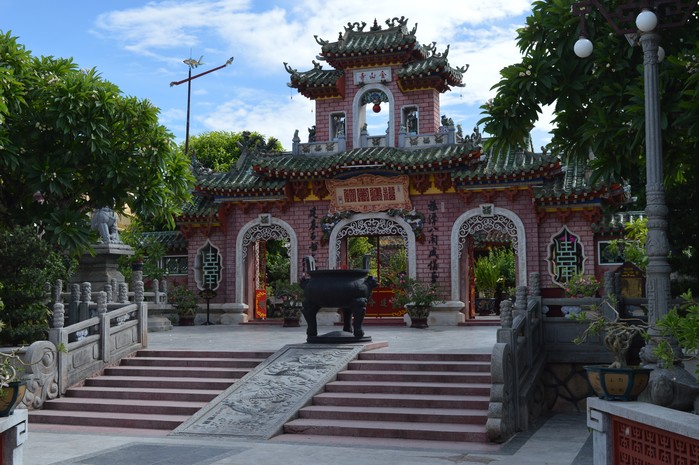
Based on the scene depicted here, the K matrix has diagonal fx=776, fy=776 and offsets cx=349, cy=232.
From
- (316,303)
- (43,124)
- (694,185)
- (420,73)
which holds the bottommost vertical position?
(316,303)

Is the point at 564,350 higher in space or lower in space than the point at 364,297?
lower

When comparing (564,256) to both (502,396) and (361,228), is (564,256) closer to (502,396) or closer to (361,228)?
(361,228)

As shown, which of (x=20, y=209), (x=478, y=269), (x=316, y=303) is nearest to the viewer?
(x=316, y=303)

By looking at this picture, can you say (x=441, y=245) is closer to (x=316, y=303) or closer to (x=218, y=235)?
(x=218, y=235)

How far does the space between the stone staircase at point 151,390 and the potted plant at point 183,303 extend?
7629mm

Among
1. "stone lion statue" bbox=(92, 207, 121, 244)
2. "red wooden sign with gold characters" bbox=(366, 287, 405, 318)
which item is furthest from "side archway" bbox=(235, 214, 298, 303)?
"stone lion statue" bbox=(92, 207, 121, 244)

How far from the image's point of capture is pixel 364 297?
1167 cm

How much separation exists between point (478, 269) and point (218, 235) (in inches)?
345

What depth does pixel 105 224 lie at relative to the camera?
49.9ft

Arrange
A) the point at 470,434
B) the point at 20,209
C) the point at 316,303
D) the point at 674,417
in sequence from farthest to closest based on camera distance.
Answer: the point at 20,209
the point at 316,303
the point at 470,434
the point at 674,417

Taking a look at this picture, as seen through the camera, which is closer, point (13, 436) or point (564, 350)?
point (13, 436)

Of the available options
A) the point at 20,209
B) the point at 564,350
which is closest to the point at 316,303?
the point at 564,350

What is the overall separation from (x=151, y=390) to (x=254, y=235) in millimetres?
10187

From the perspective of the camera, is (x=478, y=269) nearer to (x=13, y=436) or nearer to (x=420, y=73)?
(x=420, y=73)
